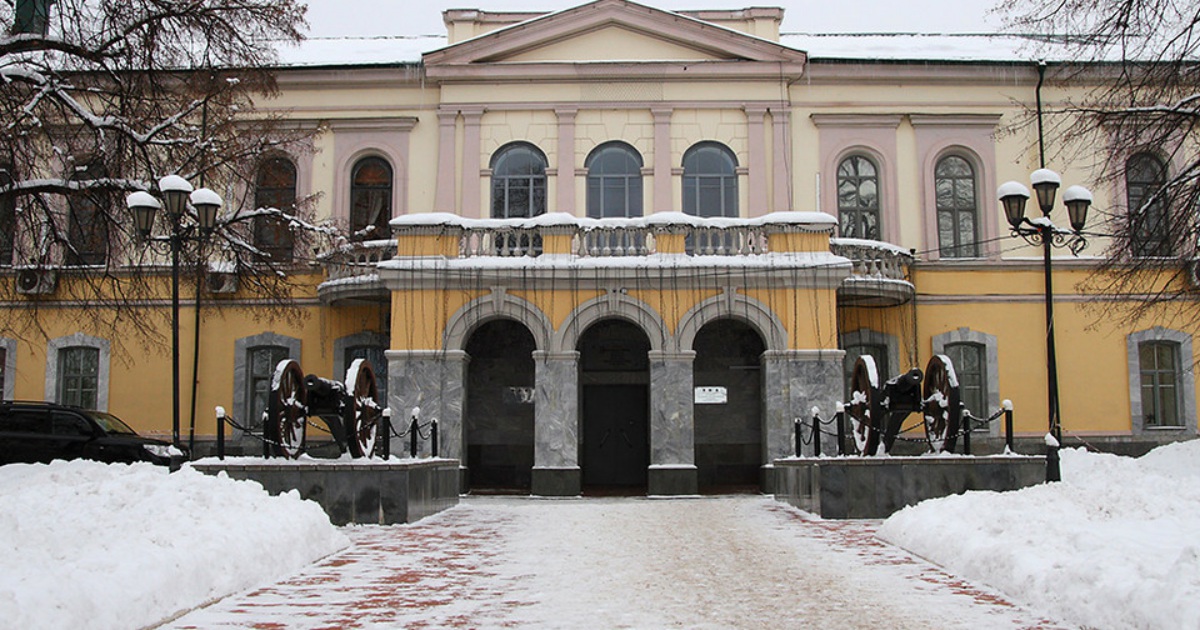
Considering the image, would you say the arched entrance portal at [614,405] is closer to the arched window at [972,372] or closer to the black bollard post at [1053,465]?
the arched window at [972,372]

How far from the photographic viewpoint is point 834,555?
12.6m

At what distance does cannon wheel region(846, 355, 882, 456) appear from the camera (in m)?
17.6

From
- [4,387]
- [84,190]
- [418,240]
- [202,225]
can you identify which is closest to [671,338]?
[418,240]

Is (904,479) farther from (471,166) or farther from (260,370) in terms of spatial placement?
(260,370)

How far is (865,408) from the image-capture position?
19109 mm

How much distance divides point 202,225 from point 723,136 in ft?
50.8

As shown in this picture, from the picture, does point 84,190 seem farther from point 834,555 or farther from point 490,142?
point 490,142

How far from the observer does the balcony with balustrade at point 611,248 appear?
24.8 meters

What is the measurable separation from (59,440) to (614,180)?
14519 mm

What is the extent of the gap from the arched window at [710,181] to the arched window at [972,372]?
6594 mm

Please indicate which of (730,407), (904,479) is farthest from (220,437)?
(730,407)

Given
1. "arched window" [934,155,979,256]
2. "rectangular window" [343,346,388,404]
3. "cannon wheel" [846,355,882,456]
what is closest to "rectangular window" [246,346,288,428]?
"rectangular window" [343,346,388,404]

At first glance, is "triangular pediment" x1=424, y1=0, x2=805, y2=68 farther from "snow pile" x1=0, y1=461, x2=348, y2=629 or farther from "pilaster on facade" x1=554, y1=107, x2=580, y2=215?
"snow pile" x1=0, y1=461, x2=348, y2=629

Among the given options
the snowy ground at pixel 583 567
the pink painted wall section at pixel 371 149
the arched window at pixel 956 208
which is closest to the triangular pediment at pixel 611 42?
the pink painted wall section at pixel 371 149
